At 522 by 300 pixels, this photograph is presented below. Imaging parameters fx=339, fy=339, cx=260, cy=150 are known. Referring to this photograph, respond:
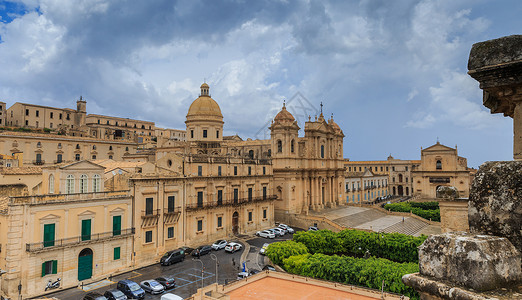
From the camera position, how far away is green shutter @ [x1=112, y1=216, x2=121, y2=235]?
2811cm

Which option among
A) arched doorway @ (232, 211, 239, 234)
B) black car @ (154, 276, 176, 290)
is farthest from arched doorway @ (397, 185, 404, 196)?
black car @ (154, 276, 176, 290)

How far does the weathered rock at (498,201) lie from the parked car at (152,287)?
23.8 meters

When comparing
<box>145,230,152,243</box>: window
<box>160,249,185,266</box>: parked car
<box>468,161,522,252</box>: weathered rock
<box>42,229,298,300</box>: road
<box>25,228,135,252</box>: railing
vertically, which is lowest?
<box>42,229,298,300</box>: road

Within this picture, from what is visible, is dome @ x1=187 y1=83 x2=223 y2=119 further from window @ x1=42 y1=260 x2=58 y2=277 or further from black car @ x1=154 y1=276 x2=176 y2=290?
window @ x1=42 y1=260 x2=58 y2=277

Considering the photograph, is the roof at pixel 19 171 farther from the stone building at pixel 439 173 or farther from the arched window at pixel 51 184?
the stone building at pixel 439 173

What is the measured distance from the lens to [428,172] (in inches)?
2547

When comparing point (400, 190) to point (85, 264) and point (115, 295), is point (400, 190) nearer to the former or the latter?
point (85, 264)

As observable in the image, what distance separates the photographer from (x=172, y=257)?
2994 cm

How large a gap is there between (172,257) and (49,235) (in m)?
9.86

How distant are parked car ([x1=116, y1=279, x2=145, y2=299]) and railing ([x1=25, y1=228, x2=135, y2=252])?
504 centimetres

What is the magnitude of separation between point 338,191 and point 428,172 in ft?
64.5

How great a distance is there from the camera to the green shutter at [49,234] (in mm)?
24094

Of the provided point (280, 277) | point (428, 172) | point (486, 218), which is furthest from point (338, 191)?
point (486, 218)

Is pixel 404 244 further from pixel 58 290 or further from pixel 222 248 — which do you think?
pixel 58 290
